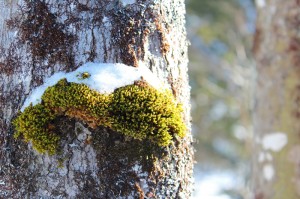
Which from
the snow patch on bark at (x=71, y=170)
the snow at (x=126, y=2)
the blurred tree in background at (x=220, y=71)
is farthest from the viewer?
the blurred tree in background at (x=220, y=71)

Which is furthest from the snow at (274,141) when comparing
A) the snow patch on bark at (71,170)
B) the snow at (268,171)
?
the snow patch on bark at (71,170)

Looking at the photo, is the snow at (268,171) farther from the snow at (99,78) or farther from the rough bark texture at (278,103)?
the snow at (99,78)

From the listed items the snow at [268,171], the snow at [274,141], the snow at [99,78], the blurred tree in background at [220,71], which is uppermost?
the blurred tree in background at [220,71]

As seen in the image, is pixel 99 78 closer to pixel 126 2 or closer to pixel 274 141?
pixel 126 2

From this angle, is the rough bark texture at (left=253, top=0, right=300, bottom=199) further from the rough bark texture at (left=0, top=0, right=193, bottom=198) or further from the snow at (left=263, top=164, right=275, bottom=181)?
the rough bark texture at (left=0, top=0, right=193, bottom=198)

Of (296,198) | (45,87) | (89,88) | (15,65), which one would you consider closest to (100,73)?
(89,88)

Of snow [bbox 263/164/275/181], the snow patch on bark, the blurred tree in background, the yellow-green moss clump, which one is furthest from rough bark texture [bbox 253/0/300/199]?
the blurred tree in background

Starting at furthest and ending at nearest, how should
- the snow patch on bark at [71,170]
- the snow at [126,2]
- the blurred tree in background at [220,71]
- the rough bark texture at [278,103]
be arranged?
the blurred tree in background at [220,71] < the rough bark texture at [278,103] < the snow at [126,2] < the snow patch on bark at [71,170]
